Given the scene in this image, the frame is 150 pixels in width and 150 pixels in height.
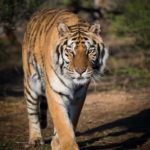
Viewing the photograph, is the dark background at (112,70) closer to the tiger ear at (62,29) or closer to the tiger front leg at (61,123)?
the tiger front leg at (61,123)

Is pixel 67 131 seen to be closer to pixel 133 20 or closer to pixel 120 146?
pixel 120 146

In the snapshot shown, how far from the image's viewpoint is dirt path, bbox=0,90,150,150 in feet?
21.9

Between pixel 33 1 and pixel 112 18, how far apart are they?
13.1 feet

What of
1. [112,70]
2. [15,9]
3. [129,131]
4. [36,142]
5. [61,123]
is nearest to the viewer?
[61,123]

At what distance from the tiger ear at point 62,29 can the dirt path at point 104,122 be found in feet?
4.54

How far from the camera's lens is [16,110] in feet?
29.2

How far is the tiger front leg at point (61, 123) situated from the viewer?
558cm

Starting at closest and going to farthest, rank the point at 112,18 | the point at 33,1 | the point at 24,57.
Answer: the point at 24,57
the point at 33,1
the point at 112,18

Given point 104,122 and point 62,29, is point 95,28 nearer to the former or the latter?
point 62,29

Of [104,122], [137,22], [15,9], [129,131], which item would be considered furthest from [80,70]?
[137,22]

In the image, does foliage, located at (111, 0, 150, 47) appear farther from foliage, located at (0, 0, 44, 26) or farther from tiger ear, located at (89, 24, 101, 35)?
tiger ear, located at (89, 24, 101, 35)

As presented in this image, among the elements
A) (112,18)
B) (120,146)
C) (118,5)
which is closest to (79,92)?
(120,146)

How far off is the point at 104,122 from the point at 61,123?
2.28 m

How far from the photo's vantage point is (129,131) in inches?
287
